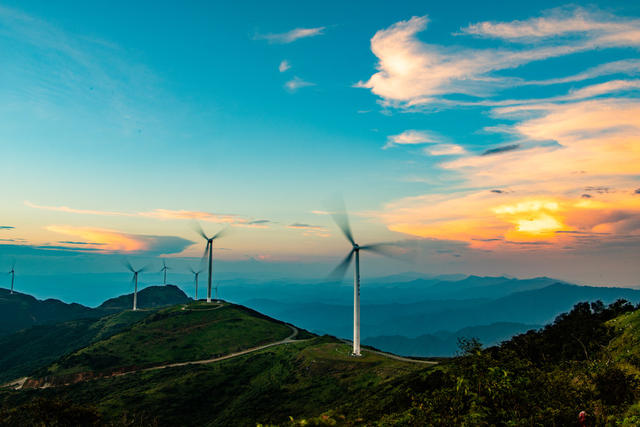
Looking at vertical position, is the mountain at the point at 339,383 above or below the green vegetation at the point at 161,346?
above

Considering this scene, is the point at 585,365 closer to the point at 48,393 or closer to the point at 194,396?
the point at 194,396

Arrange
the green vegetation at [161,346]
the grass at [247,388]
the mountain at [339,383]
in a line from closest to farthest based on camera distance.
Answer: the mountain at [339,383] → the grass at [247,388] → the green vegetation at [161,346]

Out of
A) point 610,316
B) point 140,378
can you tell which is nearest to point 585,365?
point 610,316

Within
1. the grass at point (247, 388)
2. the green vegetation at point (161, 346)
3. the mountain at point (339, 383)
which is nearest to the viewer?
the mountain at point (339, 383)

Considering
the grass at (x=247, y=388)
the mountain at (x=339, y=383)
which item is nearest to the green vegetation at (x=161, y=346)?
the mountain at (x=339, y=383)

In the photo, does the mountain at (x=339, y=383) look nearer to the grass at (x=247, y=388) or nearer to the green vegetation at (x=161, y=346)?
the grass at (x=247, y=388)

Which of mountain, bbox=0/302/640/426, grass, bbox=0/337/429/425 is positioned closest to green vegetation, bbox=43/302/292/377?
mountain, bbox=0/302/640/426

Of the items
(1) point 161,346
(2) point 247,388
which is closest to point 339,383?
(2) point 247,388

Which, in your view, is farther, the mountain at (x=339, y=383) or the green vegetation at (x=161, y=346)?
the green vegetation at (x=161, y=346)
